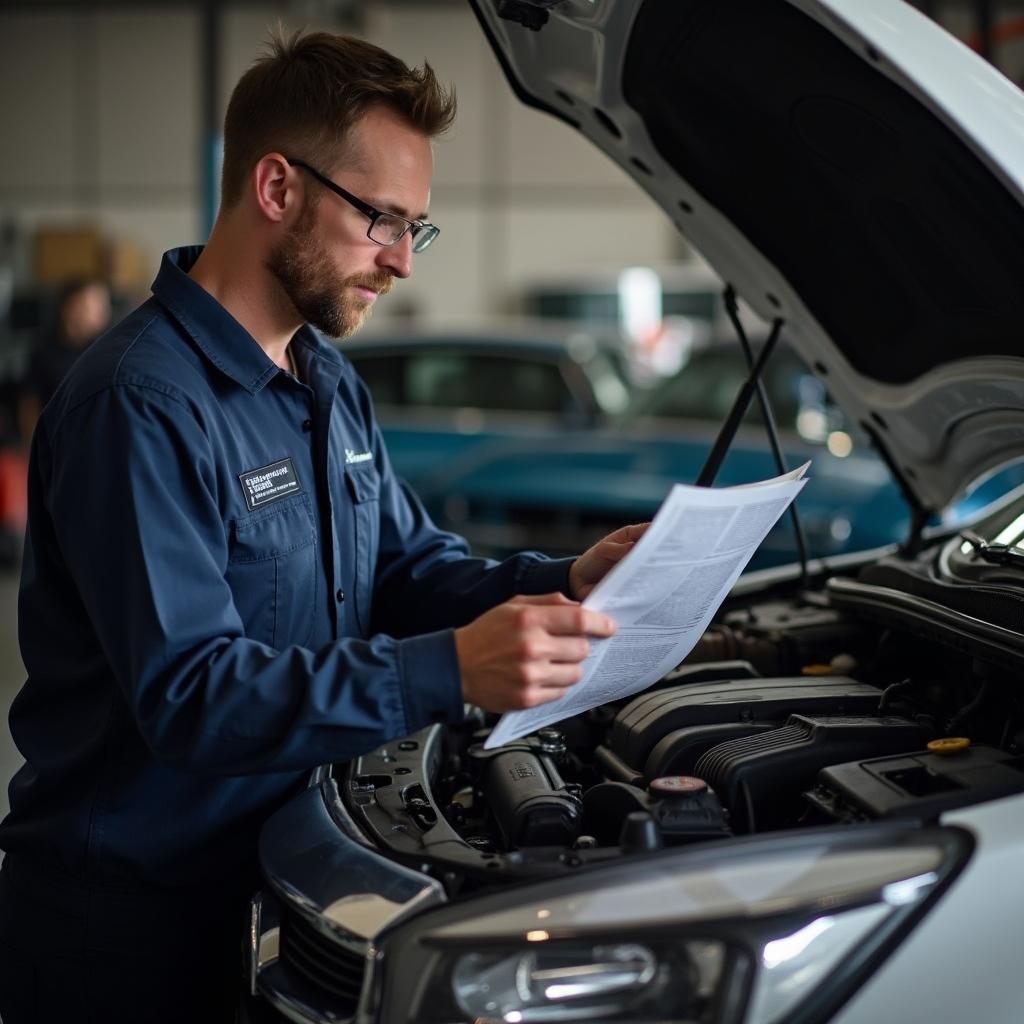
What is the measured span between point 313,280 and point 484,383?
4.81 meters

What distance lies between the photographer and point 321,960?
1505mm

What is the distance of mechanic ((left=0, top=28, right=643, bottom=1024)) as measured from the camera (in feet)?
4.73

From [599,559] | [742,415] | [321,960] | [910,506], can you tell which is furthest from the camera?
[910,506]

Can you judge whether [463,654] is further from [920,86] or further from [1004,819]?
[920,86]

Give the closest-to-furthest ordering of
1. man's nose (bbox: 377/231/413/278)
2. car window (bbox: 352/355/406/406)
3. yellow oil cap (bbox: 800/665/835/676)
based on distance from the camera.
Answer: man's nose (bbox: 377/231/413/278), yellow oil cap (bbox: 800/665/835/676), car window (bbox: 352/355/406/406)

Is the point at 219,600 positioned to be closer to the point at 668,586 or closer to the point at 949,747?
the point at 668,586

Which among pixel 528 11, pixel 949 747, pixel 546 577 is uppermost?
pixel 528 11

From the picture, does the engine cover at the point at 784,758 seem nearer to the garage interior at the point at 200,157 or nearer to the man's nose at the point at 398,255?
the man's nose at the point at 398,255

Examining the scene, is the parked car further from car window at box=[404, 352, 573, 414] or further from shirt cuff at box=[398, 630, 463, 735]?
car window at box=[404, 352, 573, 414]

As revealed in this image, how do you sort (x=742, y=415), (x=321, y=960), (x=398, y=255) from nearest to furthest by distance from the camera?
(x=321, y=960) < (x=398, y=255) < (x=742, y=415)

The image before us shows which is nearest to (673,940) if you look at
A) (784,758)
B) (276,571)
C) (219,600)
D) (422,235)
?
(784,758)

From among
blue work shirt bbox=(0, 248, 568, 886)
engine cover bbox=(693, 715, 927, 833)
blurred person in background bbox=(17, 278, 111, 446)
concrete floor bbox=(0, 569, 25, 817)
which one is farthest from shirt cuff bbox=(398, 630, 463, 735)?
blurred person in background bbox=(17, 278, 111, 446)

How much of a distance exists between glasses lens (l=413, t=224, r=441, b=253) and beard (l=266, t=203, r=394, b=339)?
8 cm

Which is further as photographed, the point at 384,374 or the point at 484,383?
the point at 384,374
